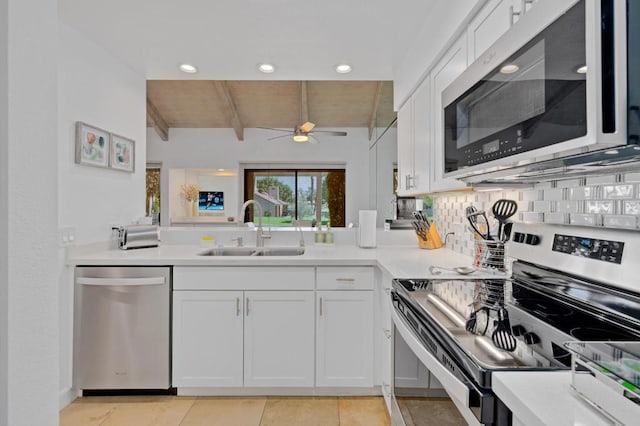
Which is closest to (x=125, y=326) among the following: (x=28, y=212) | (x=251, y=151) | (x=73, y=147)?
(x=73, y=147)

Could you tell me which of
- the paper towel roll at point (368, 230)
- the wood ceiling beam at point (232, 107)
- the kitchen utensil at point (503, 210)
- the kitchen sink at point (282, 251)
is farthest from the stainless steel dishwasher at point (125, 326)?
the wood ceiling beam at point (232, 107)

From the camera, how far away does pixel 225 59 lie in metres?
2.62

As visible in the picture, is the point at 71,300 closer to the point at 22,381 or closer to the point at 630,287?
the point at 22,381

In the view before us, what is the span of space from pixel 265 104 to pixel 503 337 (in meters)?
6.01

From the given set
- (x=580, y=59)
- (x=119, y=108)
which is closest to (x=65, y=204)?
(x=119, y=108)

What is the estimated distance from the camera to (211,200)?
23.5 feet

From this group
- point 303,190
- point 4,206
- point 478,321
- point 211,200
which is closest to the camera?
point 4,206

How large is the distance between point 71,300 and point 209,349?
881 mm

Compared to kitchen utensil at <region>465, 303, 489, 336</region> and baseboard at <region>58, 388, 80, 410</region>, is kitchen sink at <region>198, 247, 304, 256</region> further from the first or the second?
kitchen utensil at <region>465, 303, 489, 336</region>

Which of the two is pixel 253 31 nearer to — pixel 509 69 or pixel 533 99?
pixel 509 69

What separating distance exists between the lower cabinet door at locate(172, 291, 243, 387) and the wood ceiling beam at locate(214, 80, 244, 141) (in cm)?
412

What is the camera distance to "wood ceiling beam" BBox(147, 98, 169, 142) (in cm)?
613

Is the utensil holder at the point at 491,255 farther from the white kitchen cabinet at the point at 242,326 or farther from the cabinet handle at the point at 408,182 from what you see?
the white kitchen cabinet at the point at 242,326

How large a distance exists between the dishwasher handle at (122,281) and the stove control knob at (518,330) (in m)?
1.85
